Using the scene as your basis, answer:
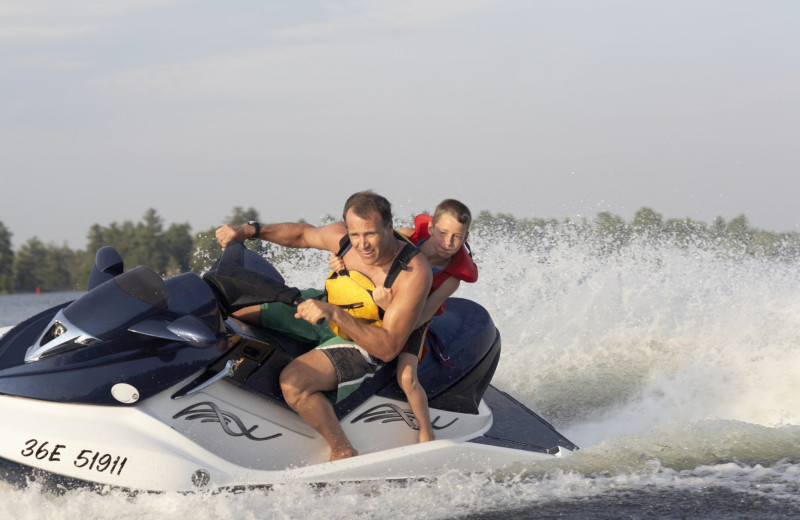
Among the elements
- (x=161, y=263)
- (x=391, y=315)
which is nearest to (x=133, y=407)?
(x=391, y=315)

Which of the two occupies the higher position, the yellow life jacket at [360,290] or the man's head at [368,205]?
the man's head at [368,205]

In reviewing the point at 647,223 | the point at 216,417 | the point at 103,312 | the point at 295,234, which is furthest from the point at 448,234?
the point at 647,223

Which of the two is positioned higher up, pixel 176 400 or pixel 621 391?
pixel 176 400

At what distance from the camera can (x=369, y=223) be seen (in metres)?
3.41

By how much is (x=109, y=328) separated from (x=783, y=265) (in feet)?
25.9

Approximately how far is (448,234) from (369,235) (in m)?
0.51

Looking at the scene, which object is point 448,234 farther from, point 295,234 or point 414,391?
point 295,234

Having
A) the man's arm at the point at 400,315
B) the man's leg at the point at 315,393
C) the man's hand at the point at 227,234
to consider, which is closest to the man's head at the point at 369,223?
the man's arm at the point at 400,315

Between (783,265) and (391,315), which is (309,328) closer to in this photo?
(391,315)

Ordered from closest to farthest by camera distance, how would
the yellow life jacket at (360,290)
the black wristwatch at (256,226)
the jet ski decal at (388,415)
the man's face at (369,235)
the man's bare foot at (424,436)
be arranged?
the man's face at (369,235), the yellow life jacket at (360,290), the jet ski decal at (388,415), the man's bare foot at (424,436), the black wristwatch at (256,226)

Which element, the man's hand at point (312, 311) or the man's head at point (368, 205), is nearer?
the man's hand at point (312, 311)

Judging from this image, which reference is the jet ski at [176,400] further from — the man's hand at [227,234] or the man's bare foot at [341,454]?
the man's hand at [227,234]

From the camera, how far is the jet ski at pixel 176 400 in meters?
3.09

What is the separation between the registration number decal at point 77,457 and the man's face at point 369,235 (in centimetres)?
125
